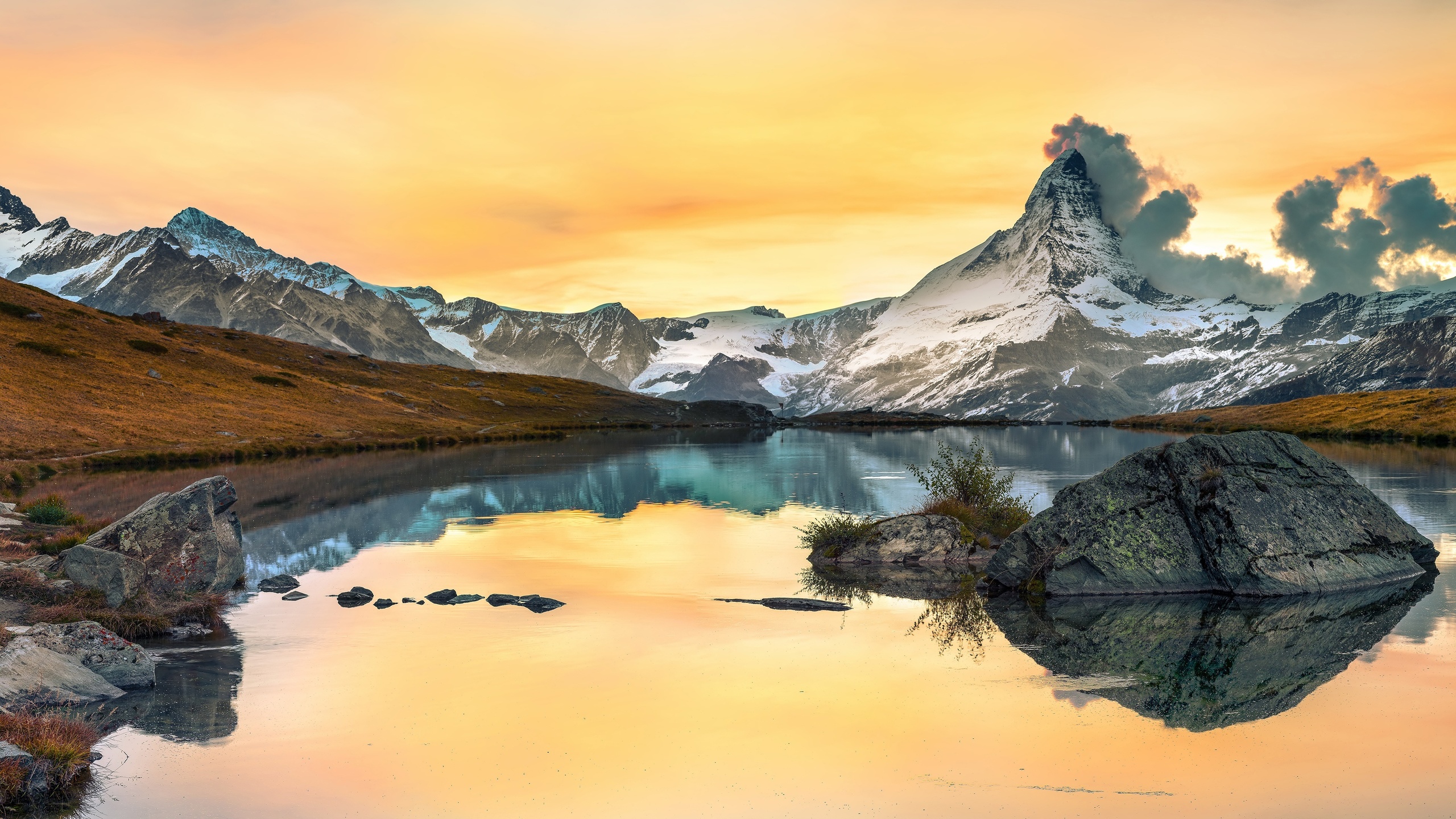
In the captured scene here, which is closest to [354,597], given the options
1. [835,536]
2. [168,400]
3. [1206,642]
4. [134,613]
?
[134,613]

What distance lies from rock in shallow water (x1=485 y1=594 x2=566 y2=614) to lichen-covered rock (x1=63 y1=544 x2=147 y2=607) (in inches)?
411

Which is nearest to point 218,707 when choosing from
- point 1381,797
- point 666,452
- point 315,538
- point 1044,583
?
point 1381,797

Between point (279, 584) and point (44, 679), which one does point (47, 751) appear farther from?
point (279, 584)

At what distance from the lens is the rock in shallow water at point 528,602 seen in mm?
30422

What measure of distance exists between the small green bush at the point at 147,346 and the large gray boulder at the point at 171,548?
138398 mm

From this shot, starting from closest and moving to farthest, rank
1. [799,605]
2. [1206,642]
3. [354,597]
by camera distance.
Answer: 1. [1206,642]
2. [799,605]
3. [354,597]

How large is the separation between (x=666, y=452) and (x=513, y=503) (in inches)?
2569

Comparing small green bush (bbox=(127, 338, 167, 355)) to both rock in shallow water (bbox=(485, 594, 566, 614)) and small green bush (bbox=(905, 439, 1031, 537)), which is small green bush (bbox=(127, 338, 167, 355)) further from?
small green bush (bbox=(905, 439, 1031, 537))


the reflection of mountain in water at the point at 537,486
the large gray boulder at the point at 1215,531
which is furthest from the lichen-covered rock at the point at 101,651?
the large gray boulder at the point at 1215,531

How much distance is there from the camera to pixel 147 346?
5945 inches

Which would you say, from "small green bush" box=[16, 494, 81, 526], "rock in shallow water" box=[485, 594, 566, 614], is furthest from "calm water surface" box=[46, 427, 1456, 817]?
"small green bush" box=[16, 494, 81, 526]

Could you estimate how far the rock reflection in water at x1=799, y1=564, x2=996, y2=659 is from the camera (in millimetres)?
26297

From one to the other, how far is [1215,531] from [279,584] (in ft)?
109

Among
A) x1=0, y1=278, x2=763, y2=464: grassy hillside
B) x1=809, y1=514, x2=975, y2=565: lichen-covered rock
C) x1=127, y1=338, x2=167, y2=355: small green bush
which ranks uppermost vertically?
x1=127, y1=338, x2=167, y2=355: small green bush
